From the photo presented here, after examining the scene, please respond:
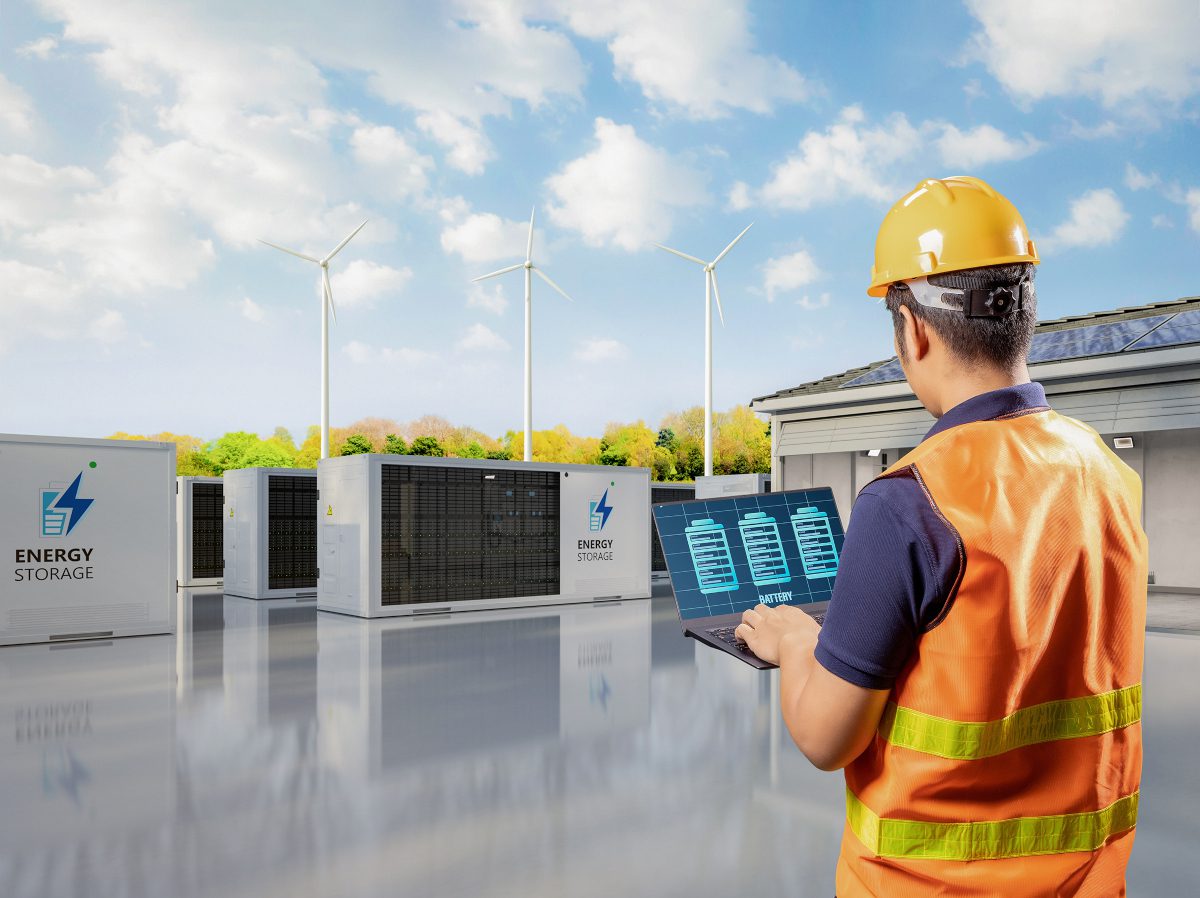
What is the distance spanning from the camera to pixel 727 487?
18766 millimetres

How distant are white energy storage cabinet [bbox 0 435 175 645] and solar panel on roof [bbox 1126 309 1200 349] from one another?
12750mm

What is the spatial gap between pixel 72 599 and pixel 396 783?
788 cm

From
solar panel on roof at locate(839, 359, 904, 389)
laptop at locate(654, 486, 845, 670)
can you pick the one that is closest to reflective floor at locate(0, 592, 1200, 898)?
laptop at locate(654, 486, 845, 670)

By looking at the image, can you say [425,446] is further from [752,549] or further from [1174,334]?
[752,549]

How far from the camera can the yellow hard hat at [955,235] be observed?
141 cm

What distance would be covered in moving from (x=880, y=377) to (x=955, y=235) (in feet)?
46.6

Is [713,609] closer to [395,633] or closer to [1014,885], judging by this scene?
[1014,885]

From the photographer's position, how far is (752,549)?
2064 millimetres

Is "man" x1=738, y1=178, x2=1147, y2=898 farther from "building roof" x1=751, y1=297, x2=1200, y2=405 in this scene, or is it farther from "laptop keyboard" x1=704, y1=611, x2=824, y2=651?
"building roof" x1=751, y1=297, x2=1200, y2=405

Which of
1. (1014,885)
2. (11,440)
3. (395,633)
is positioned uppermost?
(11,440)

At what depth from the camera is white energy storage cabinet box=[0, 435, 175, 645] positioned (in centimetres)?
1085

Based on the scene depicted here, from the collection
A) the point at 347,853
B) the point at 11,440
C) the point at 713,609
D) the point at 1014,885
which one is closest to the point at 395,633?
the point at 11,440

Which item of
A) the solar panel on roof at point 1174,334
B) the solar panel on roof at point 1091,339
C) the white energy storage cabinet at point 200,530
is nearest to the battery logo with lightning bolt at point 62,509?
the white energy storage cabinet at point 200,530

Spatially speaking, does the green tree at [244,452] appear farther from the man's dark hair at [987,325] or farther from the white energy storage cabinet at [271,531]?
the man's dark hair at [987,325]
